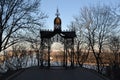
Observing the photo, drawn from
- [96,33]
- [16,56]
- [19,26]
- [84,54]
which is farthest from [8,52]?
[19,26]

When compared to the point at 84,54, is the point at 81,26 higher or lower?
higher

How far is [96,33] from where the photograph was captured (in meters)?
49.1

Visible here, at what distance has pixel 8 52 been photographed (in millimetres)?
57156

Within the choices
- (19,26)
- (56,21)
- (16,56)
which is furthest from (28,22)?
(16,56)

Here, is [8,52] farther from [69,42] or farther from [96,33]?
[69,42]

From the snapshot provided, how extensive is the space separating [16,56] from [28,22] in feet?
71.8

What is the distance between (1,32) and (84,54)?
28584 mm

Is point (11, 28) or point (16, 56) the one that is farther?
point (16, 56)

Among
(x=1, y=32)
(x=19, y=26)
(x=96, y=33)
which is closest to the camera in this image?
(x=1, y=32)

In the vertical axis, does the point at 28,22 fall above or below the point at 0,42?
above

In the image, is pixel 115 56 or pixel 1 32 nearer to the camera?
pixel 1 32

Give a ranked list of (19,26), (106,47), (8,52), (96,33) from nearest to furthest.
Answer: (19,26) < (96,33) < (106,47) < (8,52)

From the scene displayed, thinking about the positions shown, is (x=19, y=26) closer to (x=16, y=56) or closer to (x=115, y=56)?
(x=16, y=56)

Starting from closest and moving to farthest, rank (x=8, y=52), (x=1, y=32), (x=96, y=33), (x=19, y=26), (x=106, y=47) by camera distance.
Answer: (x=1, y=32)
(x=19, y=26)
(x=96, y=33)
(x=106, y=47)
(x=8, y=52)
